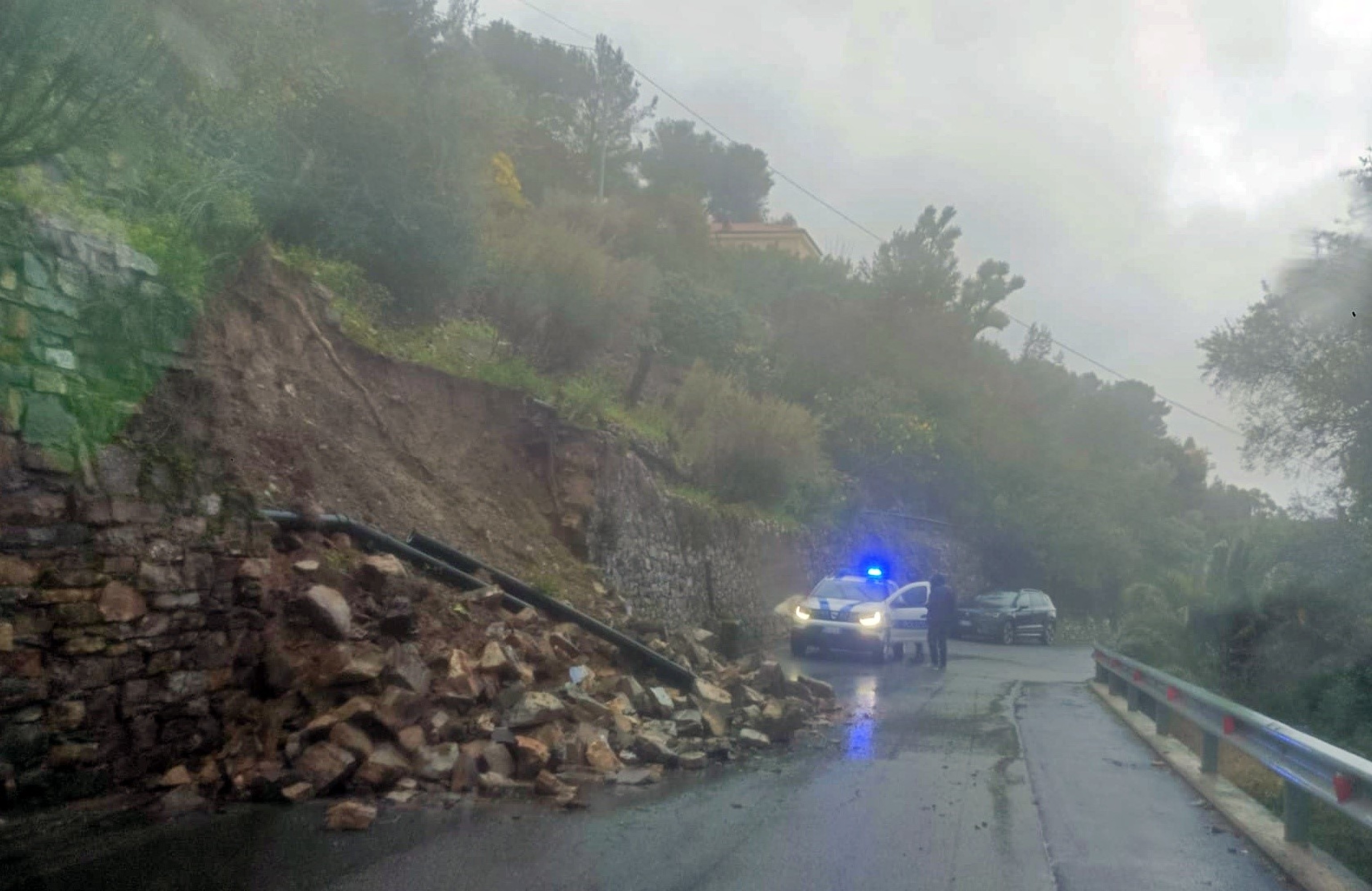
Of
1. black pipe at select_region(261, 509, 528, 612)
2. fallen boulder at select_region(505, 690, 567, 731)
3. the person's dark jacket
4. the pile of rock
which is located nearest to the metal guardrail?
the pile of rock

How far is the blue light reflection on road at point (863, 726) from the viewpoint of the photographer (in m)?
12.3

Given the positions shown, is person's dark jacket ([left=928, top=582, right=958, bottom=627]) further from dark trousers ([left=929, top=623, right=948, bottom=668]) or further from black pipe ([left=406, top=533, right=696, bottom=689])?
black pipe ([left=406, top=533, right=696, bottom=689])

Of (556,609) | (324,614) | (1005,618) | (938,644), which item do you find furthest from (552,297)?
(1005,618)

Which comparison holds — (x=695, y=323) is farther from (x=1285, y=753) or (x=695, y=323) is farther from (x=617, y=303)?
(x=1285, y=753)

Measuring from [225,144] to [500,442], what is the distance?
20.7 ft

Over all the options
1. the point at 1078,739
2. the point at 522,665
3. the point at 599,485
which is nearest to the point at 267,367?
the point at 522,665

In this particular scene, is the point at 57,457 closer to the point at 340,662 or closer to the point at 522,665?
the point at 340,662

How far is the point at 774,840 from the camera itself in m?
8.20

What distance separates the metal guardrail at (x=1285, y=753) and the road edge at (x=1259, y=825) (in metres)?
0.13

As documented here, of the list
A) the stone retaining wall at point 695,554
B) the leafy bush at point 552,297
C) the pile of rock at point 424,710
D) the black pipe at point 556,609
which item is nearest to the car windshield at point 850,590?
the stone retaining wall at point 695,554

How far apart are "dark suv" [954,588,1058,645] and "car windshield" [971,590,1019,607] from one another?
13 mm

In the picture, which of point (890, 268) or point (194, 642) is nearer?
point (194, 642)

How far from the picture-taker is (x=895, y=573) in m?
41.1

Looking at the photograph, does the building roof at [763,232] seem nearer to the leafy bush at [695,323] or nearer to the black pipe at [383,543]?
the leafy bush at [695,323]
